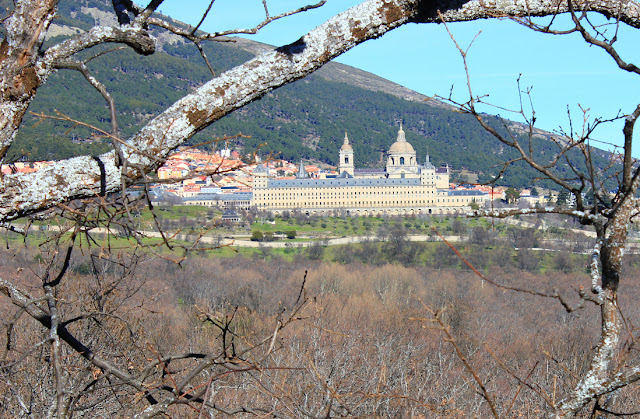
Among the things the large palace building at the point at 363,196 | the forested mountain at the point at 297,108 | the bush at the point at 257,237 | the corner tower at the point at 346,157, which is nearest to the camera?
the bush at the point at 257,237

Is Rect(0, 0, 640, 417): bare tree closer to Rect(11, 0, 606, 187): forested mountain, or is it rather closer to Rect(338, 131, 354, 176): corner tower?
Rect(11, 0, 606, 187): forested mountain

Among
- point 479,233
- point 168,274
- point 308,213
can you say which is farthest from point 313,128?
point 168,274

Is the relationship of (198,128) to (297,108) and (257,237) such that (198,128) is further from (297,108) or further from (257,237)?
(297,108)

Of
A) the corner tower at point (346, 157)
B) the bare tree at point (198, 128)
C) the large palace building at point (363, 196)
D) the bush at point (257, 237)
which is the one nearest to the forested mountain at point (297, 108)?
the corner tower at point (346, 157)

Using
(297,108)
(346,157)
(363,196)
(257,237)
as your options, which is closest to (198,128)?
(257,237)

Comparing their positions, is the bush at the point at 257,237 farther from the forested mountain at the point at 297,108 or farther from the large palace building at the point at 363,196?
the forested mountain at the point at 297,108

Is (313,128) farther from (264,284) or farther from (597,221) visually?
(597,221)
